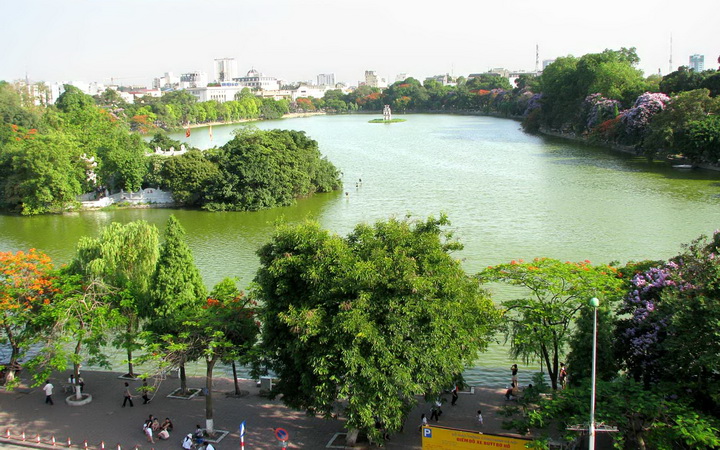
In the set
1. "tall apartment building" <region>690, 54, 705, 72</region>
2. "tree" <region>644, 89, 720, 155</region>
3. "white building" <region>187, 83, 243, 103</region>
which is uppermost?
"tall apartment building" <region>690, 54, 705, 72</region>

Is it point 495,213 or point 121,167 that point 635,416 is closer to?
point 495,213

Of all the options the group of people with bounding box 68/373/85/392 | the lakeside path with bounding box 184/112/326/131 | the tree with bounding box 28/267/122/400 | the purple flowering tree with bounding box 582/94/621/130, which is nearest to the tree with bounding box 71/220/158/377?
the tree with bounding box 28/267/122/400

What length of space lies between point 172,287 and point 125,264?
2.57 meters

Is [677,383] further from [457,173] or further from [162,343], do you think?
[457,173]

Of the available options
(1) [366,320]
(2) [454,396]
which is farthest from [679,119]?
(1) [366,320]

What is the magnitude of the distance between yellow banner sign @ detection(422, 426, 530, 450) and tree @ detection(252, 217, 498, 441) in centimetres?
55

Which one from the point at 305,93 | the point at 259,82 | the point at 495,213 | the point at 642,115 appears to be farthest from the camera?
the point at 259,82

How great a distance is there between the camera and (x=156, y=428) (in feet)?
36.0

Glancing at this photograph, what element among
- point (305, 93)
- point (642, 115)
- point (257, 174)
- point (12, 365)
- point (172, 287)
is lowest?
point (12, 365)

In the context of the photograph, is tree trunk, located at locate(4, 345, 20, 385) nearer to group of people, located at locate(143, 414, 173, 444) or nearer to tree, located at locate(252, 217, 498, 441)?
group of people, located at locate(143, 414, 173, 444)

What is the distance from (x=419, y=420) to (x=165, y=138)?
3623 centimetres

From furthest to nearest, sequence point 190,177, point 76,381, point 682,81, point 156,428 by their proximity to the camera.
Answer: point 682,81
point 190,177
point 76,381
point 156,428

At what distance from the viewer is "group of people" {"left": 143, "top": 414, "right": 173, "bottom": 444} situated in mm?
10758

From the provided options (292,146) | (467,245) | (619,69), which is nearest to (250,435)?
(467,245)
